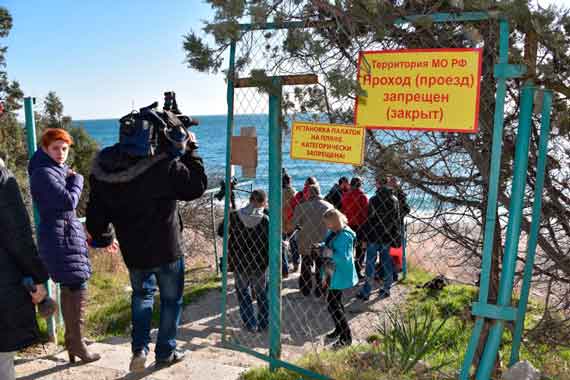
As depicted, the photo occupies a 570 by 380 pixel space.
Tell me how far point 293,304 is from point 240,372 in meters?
3.58

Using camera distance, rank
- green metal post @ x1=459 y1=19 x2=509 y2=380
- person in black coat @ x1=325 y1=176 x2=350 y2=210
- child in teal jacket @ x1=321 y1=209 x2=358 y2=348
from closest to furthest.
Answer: green metal post @ x1=459 y1=19 x2=509 y2=380 < child in teal jacket @ x1=321 y1=209 x2=358 y2=348 < person in black coat @ x1=325 y1=176 x2=350 y2=210

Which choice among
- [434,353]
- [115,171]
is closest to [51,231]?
[115,171]

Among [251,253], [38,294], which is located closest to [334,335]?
[251,253]

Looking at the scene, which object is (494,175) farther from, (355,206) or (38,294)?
(355,206)

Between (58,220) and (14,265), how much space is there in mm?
1172

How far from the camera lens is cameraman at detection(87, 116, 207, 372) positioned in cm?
373

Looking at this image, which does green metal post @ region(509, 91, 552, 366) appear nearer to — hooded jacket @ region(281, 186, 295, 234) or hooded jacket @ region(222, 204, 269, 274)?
hooded jacket @ region(222, 204, 269, 274)

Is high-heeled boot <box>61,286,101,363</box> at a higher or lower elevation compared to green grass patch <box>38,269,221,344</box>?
higher

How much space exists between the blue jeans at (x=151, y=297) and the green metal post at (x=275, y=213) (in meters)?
0.68

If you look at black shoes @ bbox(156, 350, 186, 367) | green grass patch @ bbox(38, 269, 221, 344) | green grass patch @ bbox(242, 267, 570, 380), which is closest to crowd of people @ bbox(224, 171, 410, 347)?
green grass patch @ bbox(242, 267, 570, 380)

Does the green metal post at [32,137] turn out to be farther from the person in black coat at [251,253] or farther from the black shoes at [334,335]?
the black shoes at [334,335]

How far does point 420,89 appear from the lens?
313cm

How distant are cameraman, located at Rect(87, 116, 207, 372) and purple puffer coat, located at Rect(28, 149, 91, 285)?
25 cm

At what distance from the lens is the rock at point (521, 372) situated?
305 cm
